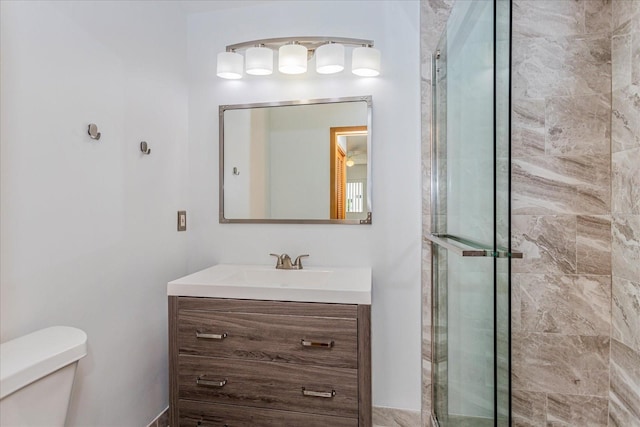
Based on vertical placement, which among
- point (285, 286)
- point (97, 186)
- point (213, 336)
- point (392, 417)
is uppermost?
point (97, 186)

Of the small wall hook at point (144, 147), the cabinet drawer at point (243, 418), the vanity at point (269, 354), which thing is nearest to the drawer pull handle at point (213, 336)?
the vanity at point (269, 354)

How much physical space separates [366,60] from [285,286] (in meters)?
1.19

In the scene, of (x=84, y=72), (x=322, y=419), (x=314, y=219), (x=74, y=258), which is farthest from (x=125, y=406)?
(x=84, y=72)

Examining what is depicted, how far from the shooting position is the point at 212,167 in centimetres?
218

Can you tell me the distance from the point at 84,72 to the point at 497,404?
1797mm

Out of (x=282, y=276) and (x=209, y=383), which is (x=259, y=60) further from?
(x=209, y=383)

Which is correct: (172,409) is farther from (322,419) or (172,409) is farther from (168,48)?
(168,48)

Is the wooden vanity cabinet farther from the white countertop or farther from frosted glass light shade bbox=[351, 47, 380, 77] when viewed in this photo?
frosted glass light shade bbox=[351, 47, 380, 77]

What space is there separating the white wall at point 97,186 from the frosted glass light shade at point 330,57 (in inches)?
32.4

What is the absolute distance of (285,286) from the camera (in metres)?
1.56

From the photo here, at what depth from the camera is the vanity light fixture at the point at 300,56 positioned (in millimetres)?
1882

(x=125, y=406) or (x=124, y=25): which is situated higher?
(x=124, y=25)

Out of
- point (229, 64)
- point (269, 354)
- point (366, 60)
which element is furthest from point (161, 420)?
point (366, 60)

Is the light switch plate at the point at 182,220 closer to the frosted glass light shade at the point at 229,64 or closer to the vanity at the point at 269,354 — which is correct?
the vanity at the point at 269,354
